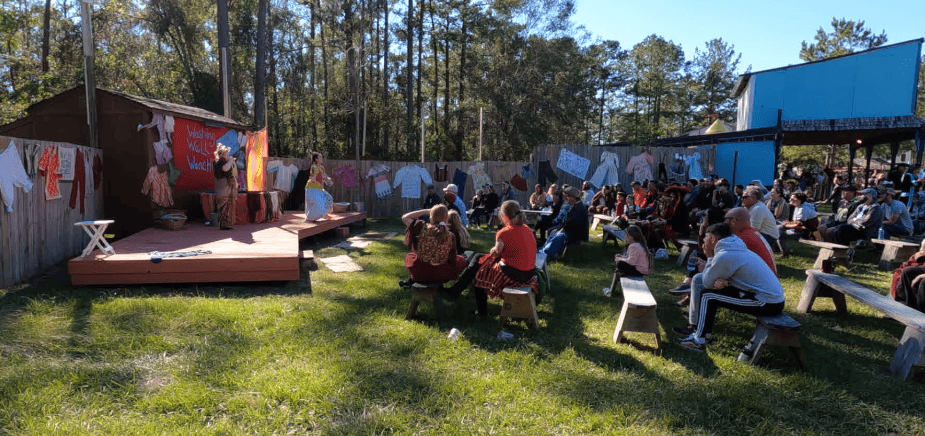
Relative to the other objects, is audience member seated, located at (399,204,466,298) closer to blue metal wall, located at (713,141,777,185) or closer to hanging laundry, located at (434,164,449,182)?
hanging laundry, located at (434,164,449,182)

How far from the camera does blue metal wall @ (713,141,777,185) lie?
16.4 m

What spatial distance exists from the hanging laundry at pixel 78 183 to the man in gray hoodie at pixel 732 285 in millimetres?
8630

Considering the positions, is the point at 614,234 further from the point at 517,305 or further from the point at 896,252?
the point at 517,305

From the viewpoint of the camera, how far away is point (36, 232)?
249 inches

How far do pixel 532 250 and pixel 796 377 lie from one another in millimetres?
2494

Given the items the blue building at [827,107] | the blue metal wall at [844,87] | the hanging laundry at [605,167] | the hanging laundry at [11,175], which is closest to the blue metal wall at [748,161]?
the blue building at [827,107]

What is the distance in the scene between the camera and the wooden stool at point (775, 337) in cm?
392

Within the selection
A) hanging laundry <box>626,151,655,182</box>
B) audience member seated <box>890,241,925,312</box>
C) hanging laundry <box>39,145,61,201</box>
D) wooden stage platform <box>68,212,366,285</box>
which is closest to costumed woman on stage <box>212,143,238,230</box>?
wooden stage platform <box>68,212,366,285</box>

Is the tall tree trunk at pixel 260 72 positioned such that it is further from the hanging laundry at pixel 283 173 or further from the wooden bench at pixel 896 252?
the wooden bench at pixel 896 252

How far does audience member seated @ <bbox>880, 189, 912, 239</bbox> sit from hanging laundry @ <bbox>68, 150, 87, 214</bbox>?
13.7 metres

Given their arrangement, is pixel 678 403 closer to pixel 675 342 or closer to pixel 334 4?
pixel 675 342

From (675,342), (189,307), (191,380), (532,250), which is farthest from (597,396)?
(189,307)

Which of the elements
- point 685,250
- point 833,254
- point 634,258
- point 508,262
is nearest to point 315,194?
point 508,262

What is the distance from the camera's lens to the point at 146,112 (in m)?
8.58
